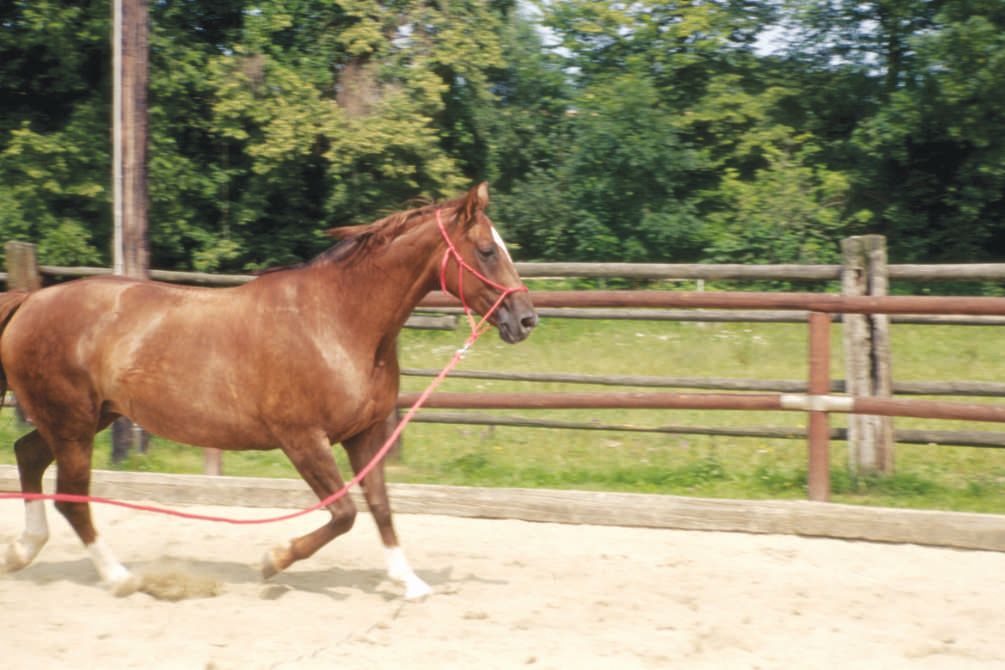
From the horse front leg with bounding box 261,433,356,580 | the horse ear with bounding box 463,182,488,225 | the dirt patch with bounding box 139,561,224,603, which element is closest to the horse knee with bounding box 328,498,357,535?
the horse front leg with bounding box 261,433,356,580

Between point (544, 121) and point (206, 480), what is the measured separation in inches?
821

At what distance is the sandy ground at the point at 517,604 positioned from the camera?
3840 mm

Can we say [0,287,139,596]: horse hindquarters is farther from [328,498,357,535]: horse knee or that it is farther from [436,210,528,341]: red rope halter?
[436,210,528,341]: red rope halter

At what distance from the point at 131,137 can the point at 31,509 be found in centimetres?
306

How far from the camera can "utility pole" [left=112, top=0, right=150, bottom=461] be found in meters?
7.21

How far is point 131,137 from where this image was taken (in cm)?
723

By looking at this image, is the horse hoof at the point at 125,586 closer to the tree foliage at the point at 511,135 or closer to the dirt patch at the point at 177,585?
the dirt patch at the point at 177,585

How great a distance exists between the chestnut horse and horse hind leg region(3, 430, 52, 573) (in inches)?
8.0

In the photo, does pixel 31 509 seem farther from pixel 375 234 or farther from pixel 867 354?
pixel 867 354

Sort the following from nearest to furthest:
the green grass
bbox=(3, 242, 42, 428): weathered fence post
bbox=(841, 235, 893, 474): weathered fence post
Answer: bbox=(841, 235, 893, 474): weathered fence post < the green grass < bbox=(3, 242, 42, 428): weathered fence post

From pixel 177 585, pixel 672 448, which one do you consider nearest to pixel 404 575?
pixel 177 585

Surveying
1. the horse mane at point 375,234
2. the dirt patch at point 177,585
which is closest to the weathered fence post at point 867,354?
the horse mane at point 375,234

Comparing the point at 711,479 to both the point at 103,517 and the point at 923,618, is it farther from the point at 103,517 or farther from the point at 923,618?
the point at 103,517

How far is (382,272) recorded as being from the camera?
461 centimetres
